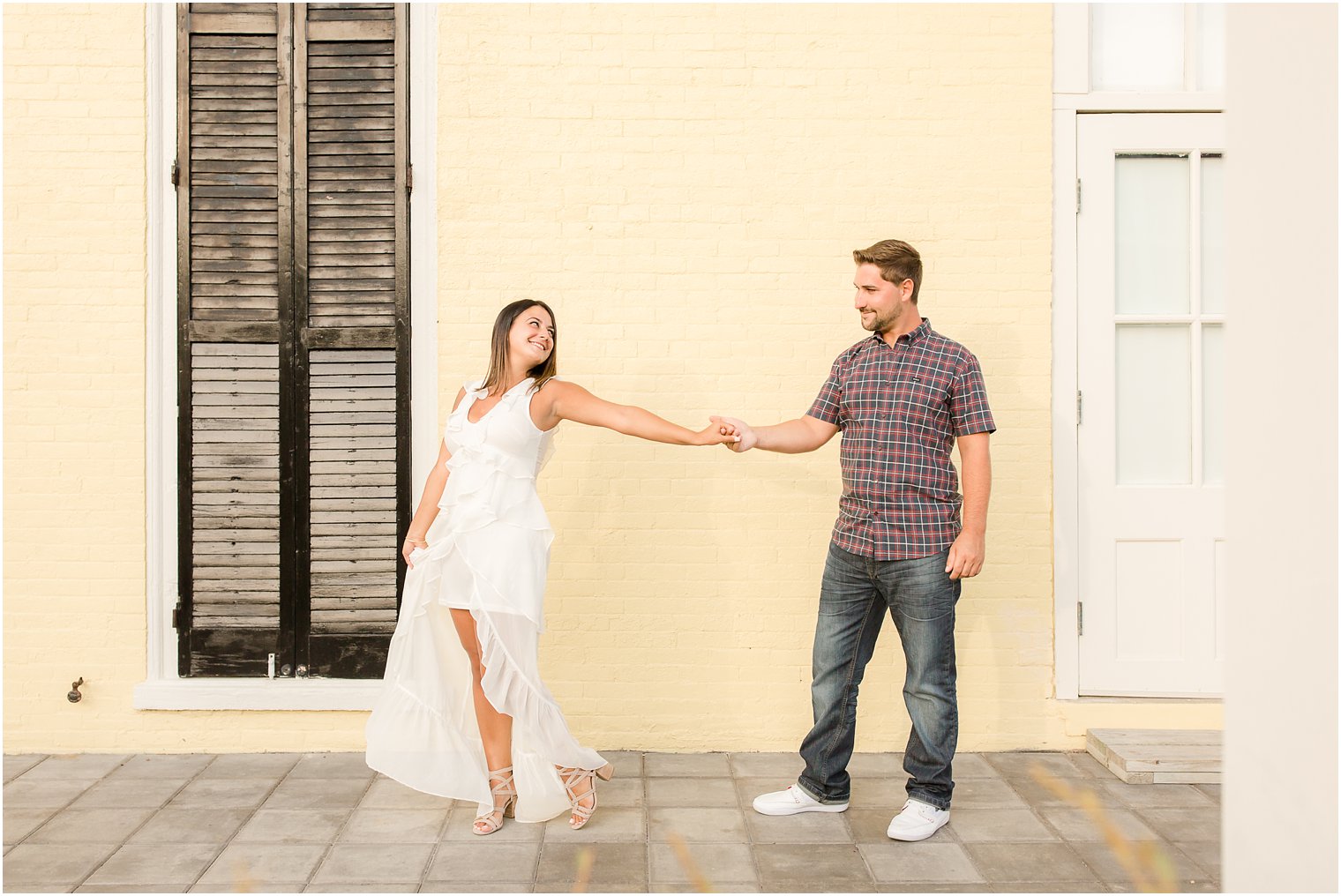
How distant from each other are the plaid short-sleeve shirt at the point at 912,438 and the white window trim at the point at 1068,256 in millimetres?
1038

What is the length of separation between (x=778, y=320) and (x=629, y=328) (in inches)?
25.5

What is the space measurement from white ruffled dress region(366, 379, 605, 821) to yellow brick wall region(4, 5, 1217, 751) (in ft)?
2.68

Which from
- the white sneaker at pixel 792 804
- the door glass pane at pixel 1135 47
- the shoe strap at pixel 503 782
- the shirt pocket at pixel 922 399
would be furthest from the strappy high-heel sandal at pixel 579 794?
the door glass pane at pixel 1135 47

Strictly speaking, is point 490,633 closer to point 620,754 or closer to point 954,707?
point 620,754

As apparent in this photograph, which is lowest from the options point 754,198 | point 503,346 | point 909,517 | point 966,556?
point 966,556

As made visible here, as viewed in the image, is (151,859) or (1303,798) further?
(151,859)

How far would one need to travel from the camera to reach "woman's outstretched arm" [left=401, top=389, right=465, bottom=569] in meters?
3.39

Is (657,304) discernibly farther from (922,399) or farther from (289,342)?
(289,342)

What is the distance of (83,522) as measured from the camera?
4082 millimetres

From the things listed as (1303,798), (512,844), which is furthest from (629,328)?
(1303,798)

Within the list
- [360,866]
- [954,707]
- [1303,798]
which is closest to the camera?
[1303,798]

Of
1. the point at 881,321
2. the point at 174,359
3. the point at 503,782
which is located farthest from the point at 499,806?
the point at 174,359

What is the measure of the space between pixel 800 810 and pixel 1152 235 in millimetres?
2887

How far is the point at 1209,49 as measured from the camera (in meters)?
4.10
